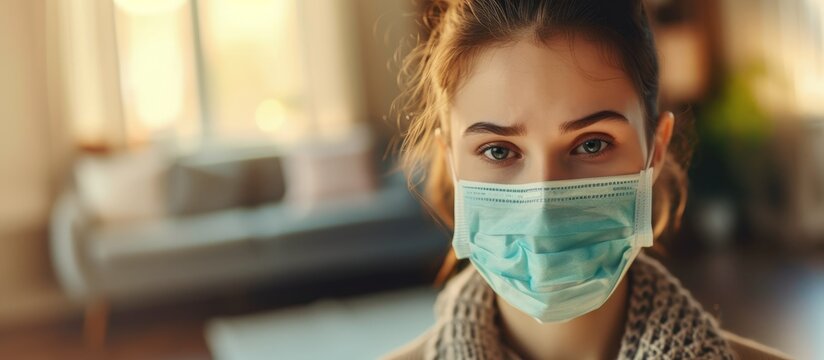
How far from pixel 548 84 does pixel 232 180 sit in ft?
9.08

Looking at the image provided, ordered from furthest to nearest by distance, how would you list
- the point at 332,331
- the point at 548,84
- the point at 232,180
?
the point at 232,180, the point at 332,331, the point at 548,84

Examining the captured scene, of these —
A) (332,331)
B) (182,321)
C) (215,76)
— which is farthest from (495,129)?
(215,76)

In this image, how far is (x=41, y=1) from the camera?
10.3 ft

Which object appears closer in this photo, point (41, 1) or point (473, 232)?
point (473, 232)

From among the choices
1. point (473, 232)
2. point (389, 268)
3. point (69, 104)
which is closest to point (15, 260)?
point (69, 104)

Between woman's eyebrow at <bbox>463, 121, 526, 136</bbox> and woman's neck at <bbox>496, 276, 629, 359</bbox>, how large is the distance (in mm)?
126

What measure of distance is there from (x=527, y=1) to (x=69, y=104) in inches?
123

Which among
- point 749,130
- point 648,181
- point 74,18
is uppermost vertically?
point 74,18

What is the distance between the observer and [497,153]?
490 millimetres

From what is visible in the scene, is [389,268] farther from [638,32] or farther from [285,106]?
[638,32]

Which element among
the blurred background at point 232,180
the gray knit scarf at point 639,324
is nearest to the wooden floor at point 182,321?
the blurred background at point 232,180

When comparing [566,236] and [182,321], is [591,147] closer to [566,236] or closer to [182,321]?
[566,236]

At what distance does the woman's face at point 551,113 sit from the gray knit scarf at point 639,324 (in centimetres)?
8

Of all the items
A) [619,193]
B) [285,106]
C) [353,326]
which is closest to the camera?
[619,193]
